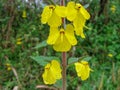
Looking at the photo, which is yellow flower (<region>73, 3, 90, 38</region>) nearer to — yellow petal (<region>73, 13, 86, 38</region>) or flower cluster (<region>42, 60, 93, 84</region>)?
yellow petal (<region>73, 13, 86, 38</region>)

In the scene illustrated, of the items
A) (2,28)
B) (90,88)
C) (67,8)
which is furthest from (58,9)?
(2,28)

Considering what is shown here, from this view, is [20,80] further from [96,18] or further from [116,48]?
[96,18]

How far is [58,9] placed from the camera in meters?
1.42

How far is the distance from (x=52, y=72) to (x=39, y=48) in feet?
7.01

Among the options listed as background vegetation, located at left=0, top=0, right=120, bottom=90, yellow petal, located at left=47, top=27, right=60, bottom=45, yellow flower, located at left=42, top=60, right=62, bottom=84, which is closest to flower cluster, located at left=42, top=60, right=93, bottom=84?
yellow flower, located at left=42, top=60, right=62, bottom=84

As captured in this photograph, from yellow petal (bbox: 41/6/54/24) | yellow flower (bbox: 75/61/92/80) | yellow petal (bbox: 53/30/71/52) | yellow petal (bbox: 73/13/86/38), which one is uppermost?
yellow petal (bbox: 41/6/54/24)

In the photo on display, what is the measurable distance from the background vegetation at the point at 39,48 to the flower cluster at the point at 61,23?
3.95 ft

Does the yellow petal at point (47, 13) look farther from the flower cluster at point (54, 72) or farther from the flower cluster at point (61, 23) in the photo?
the flower cluster at point (54, 72)

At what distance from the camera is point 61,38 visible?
1.44 metres

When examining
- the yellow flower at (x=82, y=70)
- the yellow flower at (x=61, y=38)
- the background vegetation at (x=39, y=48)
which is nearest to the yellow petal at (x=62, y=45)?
the yellow flower at (x=61, y=38)

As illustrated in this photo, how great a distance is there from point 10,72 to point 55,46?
2001 mm

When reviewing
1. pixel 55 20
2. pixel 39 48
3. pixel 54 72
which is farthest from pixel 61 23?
pixel 39 48

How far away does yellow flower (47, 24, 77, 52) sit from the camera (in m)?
1.44

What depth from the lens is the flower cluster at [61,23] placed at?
1423 mm
